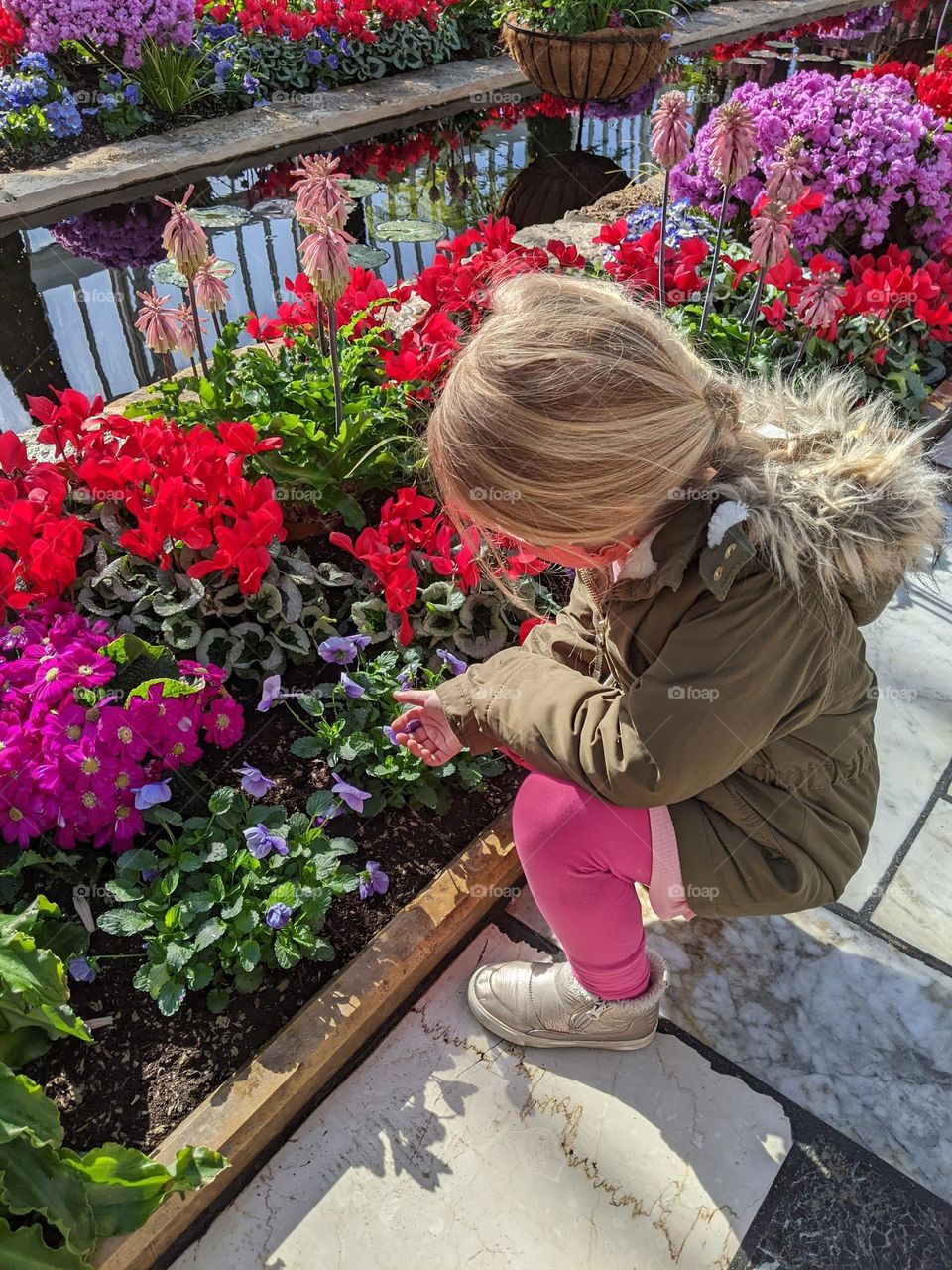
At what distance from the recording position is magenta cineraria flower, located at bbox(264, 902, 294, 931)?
1557 mm

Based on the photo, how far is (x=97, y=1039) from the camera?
1.57 metres

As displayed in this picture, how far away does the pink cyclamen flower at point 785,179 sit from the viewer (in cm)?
236

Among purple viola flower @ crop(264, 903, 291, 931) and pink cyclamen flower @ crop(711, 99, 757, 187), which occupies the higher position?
pink cyclamen flower @ crop(711, 99, 757, 187)

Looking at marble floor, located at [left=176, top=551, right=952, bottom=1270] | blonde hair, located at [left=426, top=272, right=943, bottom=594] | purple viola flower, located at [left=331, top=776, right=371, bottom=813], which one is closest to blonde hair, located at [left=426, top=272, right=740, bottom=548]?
blonde hair, located at [left=426, top=272, right=943, bottom=594]

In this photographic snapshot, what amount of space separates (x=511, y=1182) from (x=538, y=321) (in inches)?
51.1

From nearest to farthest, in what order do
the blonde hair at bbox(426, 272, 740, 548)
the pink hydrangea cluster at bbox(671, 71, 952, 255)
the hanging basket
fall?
the blonde hair at bbox(426, 272, 740, 548) < the pink hydrangea cluster at bbox(671, 71, 952, 255) < the hanging basket

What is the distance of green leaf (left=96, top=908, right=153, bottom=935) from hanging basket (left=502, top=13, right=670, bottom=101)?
6.18m

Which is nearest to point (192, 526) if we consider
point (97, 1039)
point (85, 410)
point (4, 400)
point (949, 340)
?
point (85, 410)

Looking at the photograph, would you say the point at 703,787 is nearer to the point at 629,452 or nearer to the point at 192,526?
the point at 629,452

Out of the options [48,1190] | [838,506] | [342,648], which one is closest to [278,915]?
[48,1190]

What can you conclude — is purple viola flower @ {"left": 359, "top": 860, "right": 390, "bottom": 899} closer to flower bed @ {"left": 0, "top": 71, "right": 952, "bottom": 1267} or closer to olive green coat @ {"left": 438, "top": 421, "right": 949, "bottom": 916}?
flower bed @ {"left": 0, "top": 71, "right": 952, "bottom": 1267}

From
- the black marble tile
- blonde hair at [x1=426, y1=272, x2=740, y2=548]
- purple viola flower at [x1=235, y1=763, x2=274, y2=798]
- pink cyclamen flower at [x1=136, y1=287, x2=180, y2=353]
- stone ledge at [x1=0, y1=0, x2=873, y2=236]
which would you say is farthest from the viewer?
stone ledge at [x1=0, y1=0, x2=873, y2=236]

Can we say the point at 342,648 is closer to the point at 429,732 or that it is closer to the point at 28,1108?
the point at 429,732

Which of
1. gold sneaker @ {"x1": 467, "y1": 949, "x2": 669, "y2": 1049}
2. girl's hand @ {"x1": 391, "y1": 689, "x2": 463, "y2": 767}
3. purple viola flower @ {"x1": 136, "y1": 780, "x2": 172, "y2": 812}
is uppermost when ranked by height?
girl's hand @ {"x1": 391, "y1": 689, "x2": 463, "y2": 767}
